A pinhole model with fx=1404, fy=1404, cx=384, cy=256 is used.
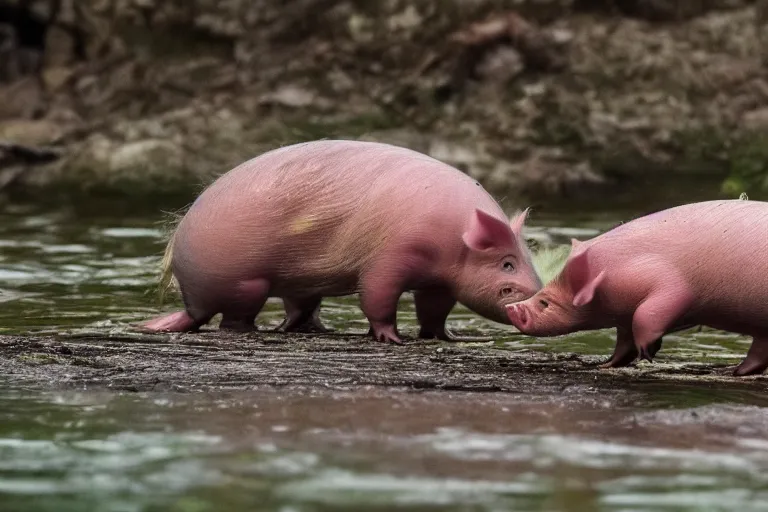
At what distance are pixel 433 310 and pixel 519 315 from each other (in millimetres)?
800

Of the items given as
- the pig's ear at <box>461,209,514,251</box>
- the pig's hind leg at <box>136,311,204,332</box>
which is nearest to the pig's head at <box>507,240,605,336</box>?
the pig's ear at <box>461,209,514,251</box>

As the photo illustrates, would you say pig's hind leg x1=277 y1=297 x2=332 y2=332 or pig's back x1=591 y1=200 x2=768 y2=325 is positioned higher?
pig's back x1=591 y1=200 x2=768 y2=325

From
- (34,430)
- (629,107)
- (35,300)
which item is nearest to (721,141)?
(629,107)

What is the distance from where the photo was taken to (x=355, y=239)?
7.05 metres

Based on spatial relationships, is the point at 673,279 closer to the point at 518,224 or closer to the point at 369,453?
the point at 518,224

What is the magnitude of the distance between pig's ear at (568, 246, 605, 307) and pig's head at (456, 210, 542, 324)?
0.63 meters

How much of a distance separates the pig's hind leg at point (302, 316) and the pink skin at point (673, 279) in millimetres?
1676

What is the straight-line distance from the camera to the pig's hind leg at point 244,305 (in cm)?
729

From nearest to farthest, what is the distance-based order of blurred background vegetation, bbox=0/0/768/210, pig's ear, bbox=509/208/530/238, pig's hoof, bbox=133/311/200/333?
1. pig's ear, bbox=509/208/530/238
2. pig's hoof, bbox=133/311/200/333
3. blurred background vegetation, bbox=0/0/768/210

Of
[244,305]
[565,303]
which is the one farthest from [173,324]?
[565,303]

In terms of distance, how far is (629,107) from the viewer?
48.6 ft

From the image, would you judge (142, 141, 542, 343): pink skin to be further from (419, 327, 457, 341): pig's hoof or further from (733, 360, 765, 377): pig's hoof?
(733, 360, 765, 377): pig's hoof

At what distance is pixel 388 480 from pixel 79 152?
11.2 m

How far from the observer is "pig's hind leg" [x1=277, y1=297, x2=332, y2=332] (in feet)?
25.2
